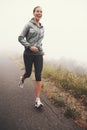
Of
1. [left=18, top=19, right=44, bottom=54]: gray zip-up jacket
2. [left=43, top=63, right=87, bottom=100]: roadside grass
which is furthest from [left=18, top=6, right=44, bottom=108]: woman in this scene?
[left=43, top=63, right=87, bottom=100]: roadside grass

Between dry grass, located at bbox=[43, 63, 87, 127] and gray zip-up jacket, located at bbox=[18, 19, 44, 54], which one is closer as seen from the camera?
dry grass, located at bbox=[43, 63, 87, 127]

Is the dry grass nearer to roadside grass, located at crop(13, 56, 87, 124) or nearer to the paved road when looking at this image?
roadside grass, located at crop(13, 56, 87, 124)

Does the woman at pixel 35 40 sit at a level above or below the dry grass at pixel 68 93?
above

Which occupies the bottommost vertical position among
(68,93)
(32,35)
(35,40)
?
(68,93)

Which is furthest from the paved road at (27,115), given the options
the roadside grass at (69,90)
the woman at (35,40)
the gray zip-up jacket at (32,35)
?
the gray zip-up jacket at (32,35)

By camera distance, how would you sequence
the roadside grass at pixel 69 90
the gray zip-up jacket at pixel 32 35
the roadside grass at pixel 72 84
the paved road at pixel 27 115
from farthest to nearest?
the roadside grass at pixel 72 84
the gray zip-up jacket at pixel 32 35
the roadside grass at pixel 69 90
the paved road at pixel 27 115

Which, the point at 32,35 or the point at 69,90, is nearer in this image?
the point at 32,35

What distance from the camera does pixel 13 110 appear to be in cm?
575

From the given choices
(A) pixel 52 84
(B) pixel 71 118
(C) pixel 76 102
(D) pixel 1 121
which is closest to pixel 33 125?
(D) pixel 1 121

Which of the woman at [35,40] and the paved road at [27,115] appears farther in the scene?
the woman at [35,40]

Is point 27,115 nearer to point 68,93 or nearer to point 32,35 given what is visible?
point 32,35

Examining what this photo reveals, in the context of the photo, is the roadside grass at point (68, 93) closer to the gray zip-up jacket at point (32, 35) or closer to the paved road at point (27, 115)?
the paved road at point (27, 115)

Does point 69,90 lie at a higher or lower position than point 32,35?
lower

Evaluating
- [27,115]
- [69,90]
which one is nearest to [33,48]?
[27,115]
